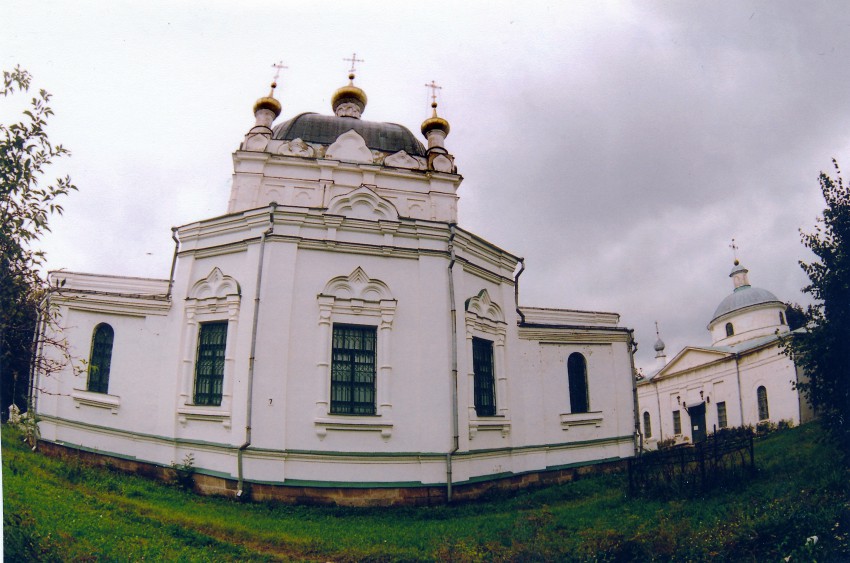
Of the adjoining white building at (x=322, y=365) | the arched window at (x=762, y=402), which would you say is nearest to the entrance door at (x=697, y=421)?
the arched window at (x=762, y=402)

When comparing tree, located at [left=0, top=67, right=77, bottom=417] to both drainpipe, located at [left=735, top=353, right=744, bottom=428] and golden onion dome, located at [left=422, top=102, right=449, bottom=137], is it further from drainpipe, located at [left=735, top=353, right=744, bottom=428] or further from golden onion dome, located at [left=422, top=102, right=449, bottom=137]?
drainpipe, located at [left=735, top=353, right=744, bottom=428]

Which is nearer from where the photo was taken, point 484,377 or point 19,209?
point 19,209

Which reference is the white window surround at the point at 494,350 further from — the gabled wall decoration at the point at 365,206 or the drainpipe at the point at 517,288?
the gabled wall decoration at the point at 365,206

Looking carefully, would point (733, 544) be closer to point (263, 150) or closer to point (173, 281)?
point (173, 281)

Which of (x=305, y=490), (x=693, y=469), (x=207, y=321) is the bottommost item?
(x=305, y=490)

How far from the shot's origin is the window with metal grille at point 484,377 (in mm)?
12641

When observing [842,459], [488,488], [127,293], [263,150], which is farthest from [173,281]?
[842,459]

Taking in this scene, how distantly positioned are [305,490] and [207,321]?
4.31 meters

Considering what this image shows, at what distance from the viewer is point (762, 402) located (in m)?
25.6

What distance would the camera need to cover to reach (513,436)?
1304cm

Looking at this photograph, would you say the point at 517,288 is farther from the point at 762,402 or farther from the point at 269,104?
the point at 762,402

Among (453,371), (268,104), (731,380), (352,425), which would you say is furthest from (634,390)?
(731,380)

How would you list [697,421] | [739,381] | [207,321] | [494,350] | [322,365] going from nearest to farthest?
1. [322,365]
2. [207,321]
3. [494,350]
4. [739,381]
5. [697,421]

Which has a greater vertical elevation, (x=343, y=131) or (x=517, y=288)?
(x=343, y=131)
